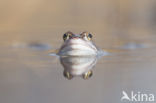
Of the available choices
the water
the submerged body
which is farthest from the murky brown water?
the submerged body

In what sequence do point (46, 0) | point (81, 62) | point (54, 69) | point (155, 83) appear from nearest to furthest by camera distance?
point (155, 83), point (54, 69), point (81, 62), point (46, 0)

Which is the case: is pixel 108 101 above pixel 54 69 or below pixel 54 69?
below

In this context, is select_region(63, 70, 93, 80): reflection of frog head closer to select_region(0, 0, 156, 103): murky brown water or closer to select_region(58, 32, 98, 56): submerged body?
select_region(0, 0, 156, 103): murky brown water

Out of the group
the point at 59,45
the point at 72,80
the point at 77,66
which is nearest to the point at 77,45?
the point at 77,66

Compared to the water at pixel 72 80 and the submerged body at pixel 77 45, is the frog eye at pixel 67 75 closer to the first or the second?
the water at pixel 72 80

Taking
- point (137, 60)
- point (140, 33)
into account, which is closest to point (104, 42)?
point (140, 33)

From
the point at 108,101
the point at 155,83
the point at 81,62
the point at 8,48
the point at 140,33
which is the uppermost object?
the point at 140,33

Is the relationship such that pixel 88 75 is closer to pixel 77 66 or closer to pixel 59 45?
pixel 77 66

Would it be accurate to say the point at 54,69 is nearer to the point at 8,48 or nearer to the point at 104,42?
the point at 8,48
